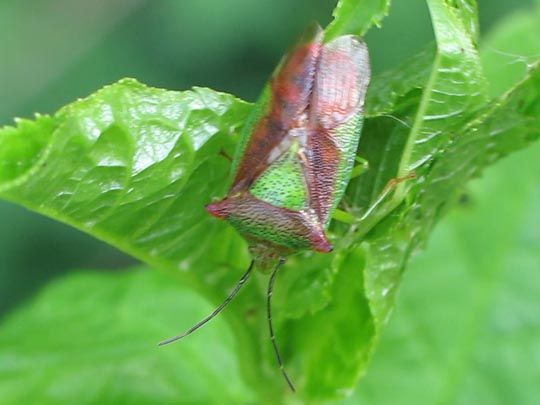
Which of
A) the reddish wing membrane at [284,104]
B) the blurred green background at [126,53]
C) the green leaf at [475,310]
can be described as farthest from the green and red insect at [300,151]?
the blurred green background at [126,53]

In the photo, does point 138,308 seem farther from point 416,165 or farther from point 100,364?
point 416,165

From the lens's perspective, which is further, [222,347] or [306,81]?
[222,347]

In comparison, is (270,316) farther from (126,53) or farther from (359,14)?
(126,53)

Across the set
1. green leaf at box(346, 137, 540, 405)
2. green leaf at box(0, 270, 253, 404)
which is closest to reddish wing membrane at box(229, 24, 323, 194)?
green leaf at box(0, 270, 253, 404)

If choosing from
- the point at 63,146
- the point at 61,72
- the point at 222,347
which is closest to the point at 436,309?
the point at 222,347

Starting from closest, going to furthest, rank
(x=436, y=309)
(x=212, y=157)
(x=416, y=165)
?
1. (x=416, y=165)
2. (x=212, y=157)
3. (x=436, y=309)

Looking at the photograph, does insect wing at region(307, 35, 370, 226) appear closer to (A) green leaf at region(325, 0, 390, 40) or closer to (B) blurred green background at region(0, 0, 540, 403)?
(A) green leaf at region(325, 0, 390, 40)
